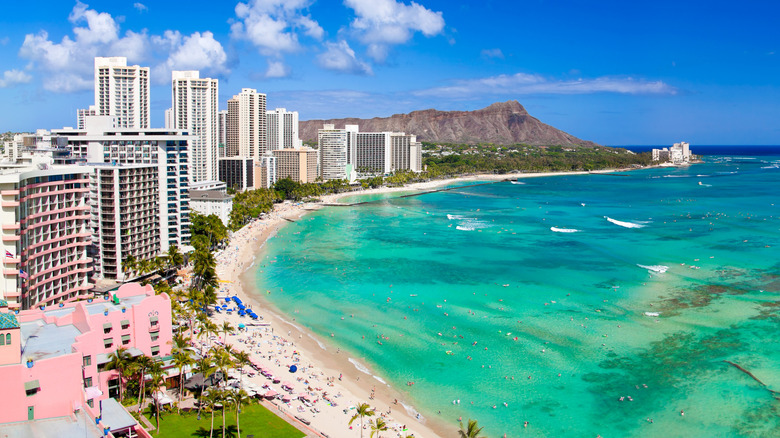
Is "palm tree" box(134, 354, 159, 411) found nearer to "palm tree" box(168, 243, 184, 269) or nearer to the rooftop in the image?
the rooftop

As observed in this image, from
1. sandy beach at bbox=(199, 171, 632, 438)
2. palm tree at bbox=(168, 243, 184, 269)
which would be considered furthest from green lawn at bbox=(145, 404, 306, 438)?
palm tree at bbox=(168, 243, 184, 269)

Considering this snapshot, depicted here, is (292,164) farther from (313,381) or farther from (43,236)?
(313,381)

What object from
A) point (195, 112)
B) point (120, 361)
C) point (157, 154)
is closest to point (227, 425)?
point (120, 361)

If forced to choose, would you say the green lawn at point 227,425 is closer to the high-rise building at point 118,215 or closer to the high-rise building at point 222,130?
the high-rise building at point 118,215

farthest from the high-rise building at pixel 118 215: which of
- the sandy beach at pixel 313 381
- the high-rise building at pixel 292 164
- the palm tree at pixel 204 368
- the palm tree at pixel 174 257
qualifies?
the high-rise building at pixel 292 164

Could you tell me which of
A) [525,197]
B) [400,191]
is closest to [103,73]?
[400,191]

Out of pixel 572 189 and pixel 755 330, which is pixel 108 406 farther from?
pixel 572 189
